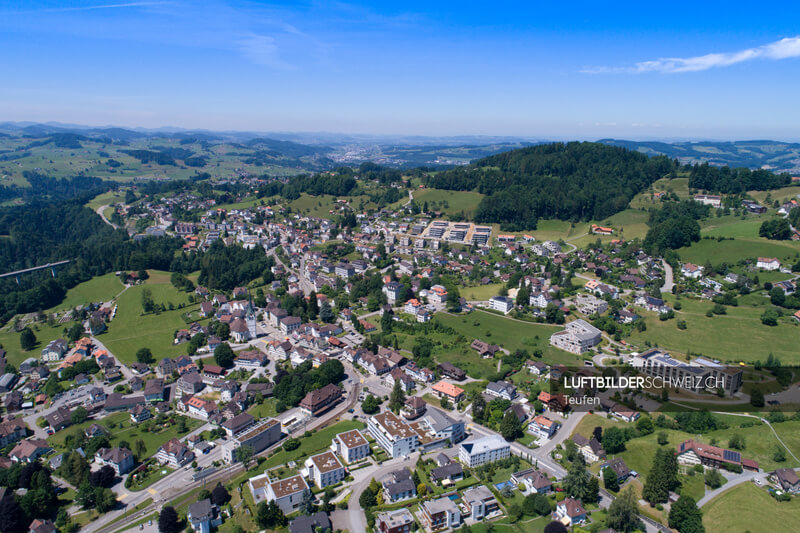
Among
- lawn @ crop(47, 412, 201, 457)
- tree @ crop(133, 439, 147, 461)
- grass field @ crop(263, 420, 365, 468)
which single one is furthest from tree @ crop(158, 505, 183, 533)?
lawn @ crop(47, 412, 201, 457)

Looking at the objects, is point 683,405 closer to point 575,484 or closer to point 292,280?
point 575,484

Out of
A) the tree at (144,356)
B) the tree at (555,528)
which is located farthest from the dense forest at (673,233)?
the tree at (144,356)

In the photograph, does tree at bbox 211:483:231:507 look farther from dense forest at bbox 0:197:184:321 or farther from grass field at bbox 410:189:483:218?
grass field at bbox 410:189:483:218

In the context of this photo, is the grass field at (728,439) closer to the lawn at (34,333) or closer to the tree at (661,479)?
the tree at (661,479)

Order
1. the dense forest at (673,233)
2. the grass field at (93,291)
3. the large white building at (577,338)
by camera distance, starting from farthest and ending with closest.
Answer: the dense forest at (673,233) → the grass field at (93,291) → the large white building at (577,338)

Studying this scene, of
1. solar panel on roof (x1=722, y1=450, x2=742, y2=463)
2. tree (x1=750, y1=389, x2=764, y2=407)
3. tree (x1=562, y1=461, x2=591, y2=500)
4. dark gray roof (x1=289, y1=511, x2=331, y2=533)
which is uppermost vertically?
tree (x1=750, y1=389, x2=764, y2=407)

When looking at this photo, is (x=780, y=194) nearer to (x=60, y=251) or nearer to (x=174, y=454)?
(x=174, y=454)
